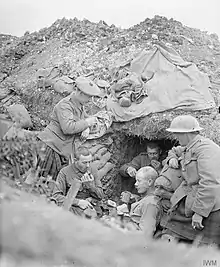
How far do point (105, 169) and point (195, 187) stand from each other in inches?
116

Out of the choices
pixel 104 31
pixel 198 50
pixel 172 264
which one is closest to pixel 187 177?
pixel 172 264

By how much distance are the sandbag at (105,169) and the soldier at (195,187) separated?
2.45 meters

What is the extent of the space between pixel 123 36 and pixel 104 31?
1.03m

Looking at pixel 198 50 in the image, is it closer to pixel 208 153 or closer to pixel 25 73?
pixel 25 73

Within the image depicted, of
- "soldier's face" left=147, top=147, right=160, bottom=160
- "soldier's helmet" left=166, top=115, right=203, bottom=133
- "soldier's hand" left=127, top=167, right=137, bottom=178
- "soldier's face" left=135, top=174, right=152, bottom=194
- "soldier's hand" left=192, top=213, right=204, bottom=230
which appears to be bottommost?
"soldier's hand" left=127, top=167, right=137, bottom=178

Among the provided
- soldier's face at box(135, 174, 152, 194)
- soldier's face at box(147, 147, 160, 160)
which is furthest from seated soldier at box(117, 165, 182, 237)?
soldier's face at box(147, 147, 160, 160)

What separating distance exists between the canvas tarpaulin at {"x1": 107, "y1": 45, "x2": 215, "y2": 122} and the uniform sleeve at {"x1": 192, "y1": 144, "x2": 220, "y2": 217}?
2.70m

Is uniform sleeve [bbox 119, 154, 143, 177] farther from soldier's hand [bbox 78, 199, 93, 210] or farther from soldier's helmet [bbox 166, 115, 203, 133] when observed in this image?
soldier's helmet [bbox 166, 115, 203, 133]

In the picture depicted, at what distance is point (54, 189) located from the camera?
234 inches

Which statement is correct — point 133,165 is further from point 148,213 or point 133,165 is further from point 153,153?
point 148,213

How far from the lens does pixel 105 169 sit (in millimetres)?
8008

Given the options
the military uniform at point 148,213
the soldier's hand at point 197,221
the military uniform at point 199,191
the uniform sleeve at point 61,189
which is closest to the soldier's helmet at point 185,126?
the military uniform at point 199,191

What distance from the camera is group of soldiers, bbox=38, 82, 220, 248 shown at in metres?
5.05

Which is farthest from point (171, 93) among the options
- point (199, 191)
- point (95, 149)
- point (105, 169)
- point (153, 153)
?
point (199, 191)
